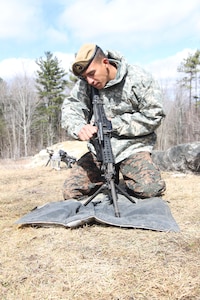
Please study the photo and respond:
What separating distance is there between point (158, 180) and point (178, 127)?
2749 cm

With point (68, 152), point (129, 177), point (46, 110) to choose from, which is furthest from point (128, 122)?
point (46, 110)

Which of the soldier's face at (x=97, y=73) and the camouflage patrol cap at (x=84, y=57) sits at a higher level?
the camouflage patrol cap at (x=84, y=57)

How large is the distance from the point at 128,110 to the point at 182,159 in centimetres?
277

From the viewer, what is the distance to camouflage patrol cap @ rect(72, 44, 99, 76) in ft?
8.38

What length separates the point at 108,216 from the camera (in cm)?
212

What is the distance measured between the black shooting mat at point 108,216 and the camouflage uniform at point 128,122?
1.42 feet

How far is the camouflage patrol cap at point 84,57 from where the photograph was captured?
2555mm

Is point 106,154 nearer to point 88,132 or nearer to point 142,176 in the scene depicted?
point 88,132

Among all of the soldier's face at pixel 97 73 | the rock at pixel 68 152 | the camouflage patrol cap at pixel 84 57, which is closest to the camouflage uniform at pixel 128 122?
the soldier's face at pixel 97 73

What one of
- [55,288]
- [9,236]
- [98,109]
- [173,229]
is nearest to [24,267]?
[55,288]

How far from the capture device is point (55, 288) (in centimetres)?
128

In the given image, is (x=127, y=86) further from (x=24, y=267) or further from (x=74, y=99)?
(x=24, y=267)

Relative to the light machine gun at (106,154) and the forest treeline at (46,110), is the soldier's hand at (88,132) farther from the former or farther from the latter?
the forest treeline at (46,110)

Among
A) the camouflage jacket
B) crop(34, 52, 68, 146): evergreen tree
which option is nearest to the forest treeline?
crop(34, 52, 68, 146): evergreen tree
